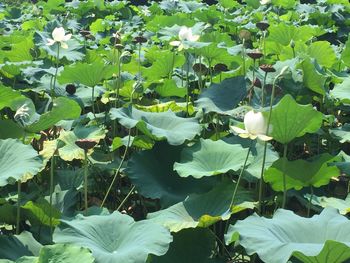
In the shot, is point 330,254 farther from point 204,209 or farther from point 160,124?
point 160,124

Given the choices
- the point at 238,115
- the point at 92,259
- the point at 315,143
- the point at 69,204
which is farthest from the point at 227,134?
the point at 92,259

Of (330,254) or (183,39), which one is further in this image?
(183,39)

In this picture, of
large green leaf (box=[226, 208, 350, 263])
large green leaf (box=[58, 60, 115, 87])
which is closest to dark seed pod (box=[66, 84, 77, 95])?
large green leaf (box=[58, 60, 115, 87])

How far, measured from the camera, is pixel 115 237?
4.73 ft

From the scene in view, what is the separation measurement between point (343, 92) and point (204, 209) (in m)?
0.79

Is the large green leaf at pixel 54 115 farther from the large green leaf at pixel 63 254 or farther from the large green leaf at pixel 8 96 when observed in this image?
the large green leaf at pixel 63 254

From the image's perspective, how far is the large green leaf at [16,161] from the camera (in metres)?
1.54

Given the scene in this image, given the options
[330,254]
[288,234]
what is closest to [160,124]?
[288,234]

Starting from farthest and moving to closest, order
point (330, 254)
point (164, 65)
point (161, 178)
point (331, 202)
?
point (164, 65)
point (161, 178)
point (331, 202)
point (330, 254)

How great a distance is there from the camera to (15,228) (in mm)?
1734

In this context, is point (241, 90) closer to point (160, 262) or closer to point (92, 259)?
point (160, 262)

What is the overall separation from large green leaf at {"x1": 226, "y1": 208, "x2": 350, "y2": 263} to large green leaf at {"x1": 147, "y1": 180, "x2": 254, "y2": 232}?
0.15 metres

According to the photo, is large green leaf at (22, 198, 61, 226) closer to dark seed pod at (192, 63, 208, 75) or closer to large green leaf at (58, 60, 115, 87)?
large green leaf at (58, 60, 115, 87)

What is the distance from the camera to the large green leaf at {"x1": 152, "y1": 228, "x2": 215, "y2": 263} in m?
1.53
